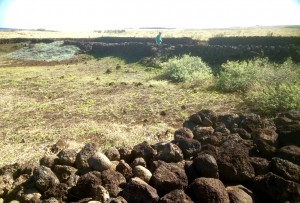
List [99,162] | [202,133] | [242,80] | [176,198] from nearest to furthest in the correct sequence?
[176,198]
[99,162]
[202,133]
[242,80]

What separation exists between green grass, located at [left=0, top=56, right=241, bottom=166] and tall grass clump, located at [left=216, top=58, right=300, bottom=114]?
33.6 inches

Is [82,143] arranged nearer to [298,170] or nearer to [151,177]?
[151,177]

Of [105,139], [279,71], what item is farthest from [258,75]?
[105,139]

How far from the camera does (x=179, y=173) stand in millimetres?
4922

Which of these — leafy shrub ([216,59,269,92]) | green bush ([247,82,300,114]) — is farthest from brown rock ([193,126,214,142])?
leafy shrub ([216,59,269,92])

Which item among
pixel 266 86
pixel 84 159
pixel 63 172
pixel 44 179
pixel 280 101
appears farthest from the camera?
pixel 266 86

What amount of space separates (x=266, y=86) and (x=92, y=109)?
808 cm

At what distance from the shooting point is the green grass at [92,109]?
9.11 metres

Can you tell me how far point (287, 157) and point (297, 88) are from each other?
6.10m

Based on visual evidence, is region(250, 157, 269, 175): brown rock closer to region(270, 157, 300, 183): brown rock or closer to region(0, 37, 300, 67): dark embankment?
region(270, 157, 300, 183): brown rock

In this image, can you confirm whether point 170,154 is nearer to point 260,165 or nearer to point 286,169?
point 260,165

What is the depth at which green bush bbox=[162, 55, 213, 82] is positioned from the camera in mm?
17969

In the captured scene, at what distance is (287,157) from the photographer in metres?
5.28

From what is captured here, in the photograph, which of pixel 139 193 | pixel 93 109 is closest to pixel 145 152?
pixel 139 193
